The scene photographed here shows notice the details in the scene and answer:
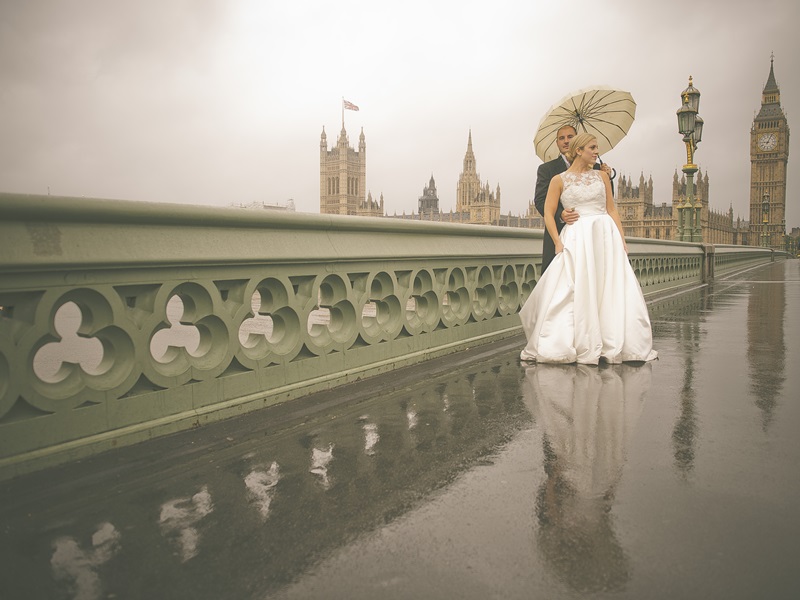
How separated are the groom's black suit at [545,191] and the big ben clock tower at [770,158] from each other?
143 metres

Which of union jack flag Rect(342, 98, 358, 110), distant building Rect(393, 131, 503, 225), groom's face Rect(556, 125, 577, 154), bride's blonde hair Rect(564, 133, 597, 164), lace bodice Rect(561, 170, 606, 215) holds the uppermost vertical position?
union jack flag Rect(342, 98, 358, 110)

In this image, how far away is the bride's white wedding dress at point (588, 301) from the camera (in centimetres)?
530

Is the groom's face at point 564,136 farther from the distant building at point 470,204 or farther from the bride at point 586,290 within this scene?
the distant building at point 470,204

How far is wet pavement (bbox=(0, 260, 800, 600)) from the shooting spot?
5.84 feet

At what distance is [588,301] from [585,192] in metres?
1.12

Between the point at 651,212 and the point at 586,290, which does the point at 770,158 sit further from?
the point at 586,290

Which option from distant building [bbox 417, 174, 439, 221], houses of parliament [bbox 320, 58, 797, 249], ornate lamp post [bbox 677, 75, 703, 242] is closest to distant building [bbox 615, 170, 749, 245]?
houses of parliament [bbox 320, 58, 797, 249]

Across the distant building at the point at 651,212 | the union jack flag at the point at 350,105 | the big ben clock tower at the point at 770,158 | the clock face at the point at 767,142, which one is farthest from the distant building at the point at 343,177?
the clock face at the point at 767,142

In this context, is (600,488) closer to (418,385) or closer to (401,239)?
(418,385)

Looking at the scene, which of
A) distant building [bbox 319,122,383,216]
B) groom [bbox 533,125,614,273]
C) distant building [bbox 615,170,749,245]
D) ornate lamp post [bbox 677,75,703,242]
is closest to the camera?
groom [bbox 533,125,614,273]

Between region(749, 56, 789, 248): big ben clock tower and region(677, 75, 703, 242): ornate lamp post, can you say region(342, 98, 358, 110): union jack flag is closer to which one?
region(749, 56, 789, 248): big ben clock tower

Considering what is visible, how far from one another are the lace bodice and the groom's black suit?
210mm

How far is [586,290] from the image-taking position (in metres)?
5.42

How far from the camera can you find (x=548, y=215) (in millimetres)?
5824
